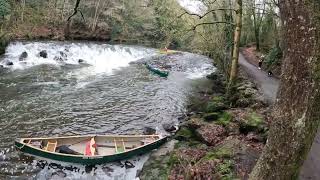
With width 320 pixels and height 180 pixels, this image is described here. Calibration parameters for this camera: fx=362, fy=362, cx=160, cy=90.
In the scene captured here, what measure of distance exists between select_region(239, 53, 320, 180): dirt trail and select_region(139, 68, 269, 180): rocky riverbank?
4.26ft

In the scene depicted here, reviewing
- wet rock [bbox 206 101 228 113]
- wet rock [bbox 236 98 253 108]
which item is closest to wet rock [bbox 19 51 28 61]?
wet rock [bbox 206 101 228 113]

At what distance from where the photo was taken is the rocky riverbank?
34.9 ft

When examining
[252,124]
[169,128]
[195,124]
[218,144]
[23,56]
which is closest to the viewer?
[218,144]

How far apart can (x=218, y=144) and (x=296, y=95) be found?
8243 mm

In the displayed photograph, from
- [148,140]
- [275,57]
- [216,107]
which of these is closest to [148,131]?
[148,140]

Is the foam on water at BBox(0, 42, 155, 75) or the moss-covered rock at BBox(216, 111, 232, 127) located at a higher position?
the foam on water at BBox(0, 42, 155, 75)

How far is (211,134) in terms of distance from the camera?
14531 millimetres

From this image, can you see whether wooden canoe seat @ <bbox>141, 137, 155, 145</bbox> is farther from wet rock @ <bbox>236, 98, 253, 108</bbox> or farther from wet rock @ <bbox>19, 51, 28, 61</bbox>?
wet rock @ <bbox>19, 51, 28, 61</bbox>

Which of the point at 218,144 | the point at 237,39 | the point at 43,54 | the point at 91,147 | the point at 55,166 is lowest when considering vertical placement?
the point at 55,166

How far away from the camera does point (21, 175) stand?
38.6 ft

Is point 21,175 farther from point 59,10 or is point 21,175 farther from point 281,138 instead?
point 59,10

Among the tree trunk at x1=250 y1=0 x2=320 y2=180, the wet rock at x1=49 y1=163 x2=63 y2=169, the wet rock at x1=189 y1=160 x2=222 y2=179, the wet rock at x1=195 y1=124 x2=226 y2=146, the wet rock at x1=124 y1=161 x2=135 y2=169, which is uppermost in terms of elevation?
the tree trunk at x1=250 y1=0 x2=320 y2=180

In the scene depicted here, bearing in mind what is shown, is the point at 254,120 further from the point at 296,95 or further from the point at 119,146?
the point at 296,95

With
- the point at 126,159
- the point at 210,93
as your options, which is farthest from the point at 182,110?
the point at 126,159
